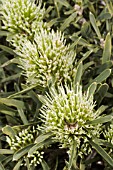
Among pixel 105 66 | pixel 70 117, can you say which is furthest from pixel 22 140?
pixel 105 66

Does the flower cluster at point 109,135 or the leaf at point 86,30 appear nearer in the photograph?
the flower cluster at point 109,135

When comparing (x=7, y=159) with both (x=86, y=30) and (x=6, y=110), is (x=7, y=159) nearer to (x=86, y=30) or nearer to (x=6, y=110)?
(x=6, y=110)

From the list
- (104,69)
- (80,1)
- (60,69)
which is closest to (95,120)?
(60,69)

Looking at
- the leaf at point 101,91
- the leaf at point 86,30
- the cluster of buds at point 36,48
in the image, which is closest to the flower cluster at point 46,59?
the cluster of buds at point 36,48

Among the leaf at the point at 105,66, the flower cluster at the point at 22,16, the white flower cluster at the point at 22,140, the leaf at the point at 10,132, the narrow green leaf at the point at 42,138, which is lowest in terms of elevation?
the narrow green leaf at the point at 42,138

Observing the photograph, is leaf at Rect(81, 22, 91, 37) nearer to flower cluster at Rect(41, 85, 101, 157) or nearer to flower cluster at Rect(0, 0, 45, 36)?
flower cluster at Rect(0, 0, 45, 36)

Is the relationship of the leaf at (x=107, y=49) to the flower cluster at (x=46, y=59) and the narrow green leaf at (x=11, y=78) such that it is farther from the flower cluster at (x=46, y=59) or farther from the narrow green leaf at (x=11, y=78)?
the narrow green leaf at (x=11, y=78)
